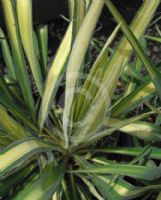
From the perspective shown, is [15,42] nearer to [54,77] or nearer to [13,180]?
[54,77]

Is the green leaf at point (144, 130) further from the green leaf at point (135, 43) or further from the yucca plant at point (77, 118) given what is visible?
the green leaf at point (135, 43)

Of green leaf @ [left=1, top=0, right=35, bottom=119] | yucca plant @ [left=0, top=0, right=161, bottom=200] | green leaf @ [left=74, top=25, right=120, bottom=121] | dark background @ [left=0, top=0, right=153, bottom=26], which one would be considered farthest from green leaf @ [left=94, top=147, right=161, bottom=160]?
dark background @ [left=0, top=0, right=153, bottom=26]

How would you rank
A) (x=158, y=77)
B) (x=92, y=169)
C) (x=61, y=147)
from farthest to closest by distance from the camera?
(x=61, y=147) < (x=92, y=169) < (x=158, y=77)

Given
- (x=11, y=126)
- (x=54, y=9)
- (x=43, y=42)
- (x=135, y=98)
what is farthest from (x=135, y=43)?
(x=54, y=9)

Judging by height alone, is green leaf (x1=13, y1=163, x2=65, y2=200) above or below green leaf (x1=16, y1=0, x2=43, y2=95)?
below

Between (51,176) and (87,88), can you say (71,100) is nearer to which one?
(87,88)

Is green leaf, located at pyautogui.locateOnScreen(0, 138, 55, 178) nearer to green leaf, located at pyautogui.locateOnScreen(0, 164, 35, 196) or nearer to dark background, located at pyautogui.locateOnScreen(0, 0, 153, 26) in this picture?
green leaf, located at pyautogui.locateOnScreen(0, 164, 35, 196)

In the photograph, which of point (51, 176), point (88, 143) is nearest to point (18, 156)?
point (51, 176)
